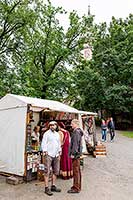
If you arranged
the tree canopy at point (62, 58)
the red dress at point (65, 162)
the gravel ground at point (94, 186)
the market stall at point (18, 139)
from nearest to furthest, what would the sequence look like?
1. the gravel ground at point (94, 186)
2. the market stall at point (18, 139)
3. the red dress at point (65, 162)
4. the tree canopy at point (62, 58)

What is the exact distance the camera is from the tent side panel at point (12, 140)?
9500mm

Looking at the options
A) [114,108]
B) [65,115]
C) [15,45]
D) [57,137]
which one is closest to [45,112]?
[65,115]

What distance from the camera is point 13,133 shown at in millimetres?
9836

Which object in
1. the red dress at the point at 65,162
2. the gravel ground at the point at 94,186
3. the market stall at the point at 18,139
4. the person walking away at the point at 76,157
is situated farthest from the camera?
the red dress at the point at 65,162

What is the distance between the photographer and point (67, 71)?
94.7 ft

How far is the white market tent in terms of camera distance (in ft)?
31.2

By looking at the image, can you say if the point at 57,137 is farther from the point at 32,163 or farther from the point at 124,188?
the point at 124,188

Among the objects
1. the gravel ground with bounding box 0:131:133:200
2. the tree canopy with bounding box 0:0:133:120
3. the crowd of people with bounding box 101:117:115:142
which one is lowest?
the gravel ground with bounding box 0:131:133:200

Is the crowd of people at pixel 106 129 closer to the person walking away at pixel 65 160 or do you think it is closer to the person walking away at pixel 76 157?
the person walking away at pixel 65 160

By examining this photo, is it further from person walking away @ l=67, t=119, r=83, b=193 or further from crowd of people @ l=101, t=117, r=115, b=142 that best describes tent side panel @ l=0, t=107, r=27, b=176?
crowd of people @ l=101, t=117, r=115, b=142

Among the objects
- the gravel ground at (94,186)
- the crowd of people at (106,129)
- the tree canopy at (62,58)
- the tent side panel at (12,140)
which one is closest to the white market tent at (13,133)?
the tent side panel at (12,140)

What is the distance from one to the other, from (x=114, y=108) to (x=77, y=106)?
4391 millimetres

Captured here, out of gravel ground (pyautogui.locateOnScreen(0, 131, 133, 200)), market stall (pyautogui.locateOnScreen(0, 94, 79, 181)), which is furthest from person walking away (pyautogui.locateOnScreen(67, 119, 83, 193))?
market stall (pyautogui.locateOnScreen(0, 94, 79, 181))

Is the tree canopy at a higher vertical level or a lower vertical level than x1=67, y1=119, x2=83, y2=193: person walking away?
higher
